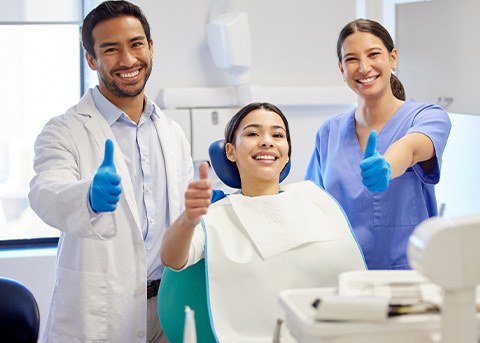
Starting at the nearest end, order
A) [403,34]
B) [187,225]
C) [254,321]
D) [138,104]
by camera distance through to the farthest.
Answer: [187,225] < [254,321] < [138,104] < [403,34]

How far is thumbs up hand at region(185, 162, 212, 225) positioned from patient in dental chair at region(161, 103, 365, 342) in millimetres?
31

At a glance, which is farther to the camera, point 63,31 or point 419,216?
point 63,31

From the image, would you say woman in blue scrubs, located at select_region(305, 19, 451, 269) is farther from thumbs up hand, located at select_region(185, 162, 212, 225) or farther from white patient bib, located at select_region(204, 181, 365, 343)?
thumbs up hand, located at select_region(185, 162, 212, 225)

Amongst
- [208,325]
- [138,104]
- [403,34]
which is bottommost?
[208,325]

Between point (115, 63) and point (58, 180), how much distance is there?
389mm

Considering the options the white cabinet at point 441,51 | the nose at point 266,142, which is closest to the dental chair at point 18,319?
the nose at point 266,142

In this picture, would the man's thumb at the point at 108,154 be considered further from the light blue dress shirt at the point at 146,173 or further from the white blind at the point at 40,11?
the white blind at the point at 40,11

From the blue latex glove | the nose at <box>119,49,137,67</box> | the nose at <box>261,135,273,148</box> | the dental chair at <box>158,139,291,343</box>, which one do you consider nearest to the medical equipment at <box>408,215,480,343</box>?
the blue latex glove

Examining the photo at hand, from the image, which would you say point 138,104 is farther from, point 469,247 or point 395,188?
point 469,247

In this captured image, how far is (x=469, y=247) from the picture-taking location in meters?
Result: 1.06

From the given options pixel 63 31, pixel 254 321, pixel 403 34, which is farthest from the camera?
pixel 63 31

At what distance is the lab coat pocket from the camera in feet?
6.80

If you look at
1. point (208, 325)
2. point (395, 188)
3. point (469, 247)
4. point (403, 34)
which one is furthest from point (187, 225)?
point (403, 34)

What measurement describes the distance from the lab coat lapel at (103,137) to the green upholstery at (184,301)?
202 millimetres
